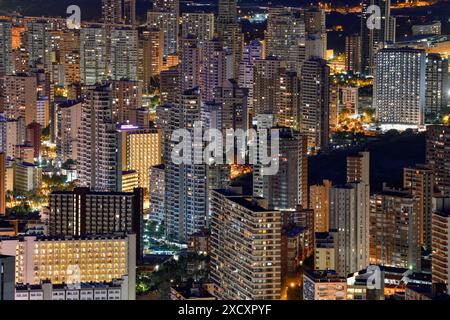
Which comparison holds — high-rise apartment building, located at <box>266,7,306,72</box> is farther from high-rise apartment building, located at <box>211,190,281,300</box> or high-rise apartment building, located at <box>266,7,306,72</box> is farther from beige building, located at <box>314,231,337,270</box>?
high-rise apartment building, located at <box>211,190,281,300</box>

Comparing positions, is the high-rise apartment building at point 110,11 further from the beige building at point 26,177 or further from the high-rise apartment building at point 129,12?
the beige building at point 26,177

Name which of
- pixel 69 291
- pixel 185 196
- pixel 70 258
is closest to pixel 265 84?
pixel 185 196

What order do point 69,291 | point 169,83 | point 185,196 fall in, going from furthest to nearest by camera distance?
point 169,83 → point 185,196 → point 69,291

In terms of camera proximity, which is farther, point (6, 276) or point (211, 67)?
point (211, 67)

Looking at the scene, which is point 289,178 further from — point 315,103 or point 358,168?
point 315,103

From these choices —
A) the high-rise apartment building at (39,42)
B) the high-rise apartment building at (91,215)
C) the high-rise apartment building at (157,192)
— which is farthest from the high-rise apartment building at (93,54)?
the high-rise apartment building at (91,215)
